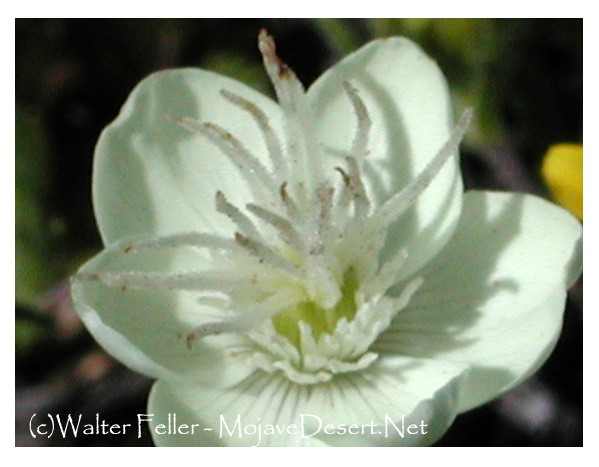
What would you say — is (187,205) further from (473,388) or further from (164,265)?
(473,388)

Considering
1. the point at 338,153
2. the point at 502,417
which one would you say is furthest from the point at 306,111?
the point at 502,417

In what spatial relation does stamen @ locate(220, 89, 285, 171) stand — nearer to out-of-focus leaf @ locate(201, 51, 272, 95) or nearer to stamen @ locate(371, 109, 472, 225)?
stamen @ locate(371, 109, 472, 225)

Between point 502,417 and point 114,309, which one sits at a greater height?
point 114,309

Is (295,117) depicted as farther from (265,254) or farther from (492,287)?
(492,287)

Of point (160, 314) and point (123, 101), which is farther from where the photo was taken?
point (123, 101)

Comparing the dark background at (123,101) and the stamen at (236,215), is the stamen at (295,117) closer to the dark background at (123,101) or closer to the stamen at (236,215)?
the stamen at (236,215)

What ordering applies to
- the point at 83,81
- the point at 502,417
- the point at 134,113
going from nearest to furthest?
the point at 134,113
the point at 502,417
the point at 83,81

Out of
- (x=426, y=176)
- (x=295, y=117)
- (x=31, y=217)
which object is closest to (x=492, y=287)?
(x=426, y=176)
